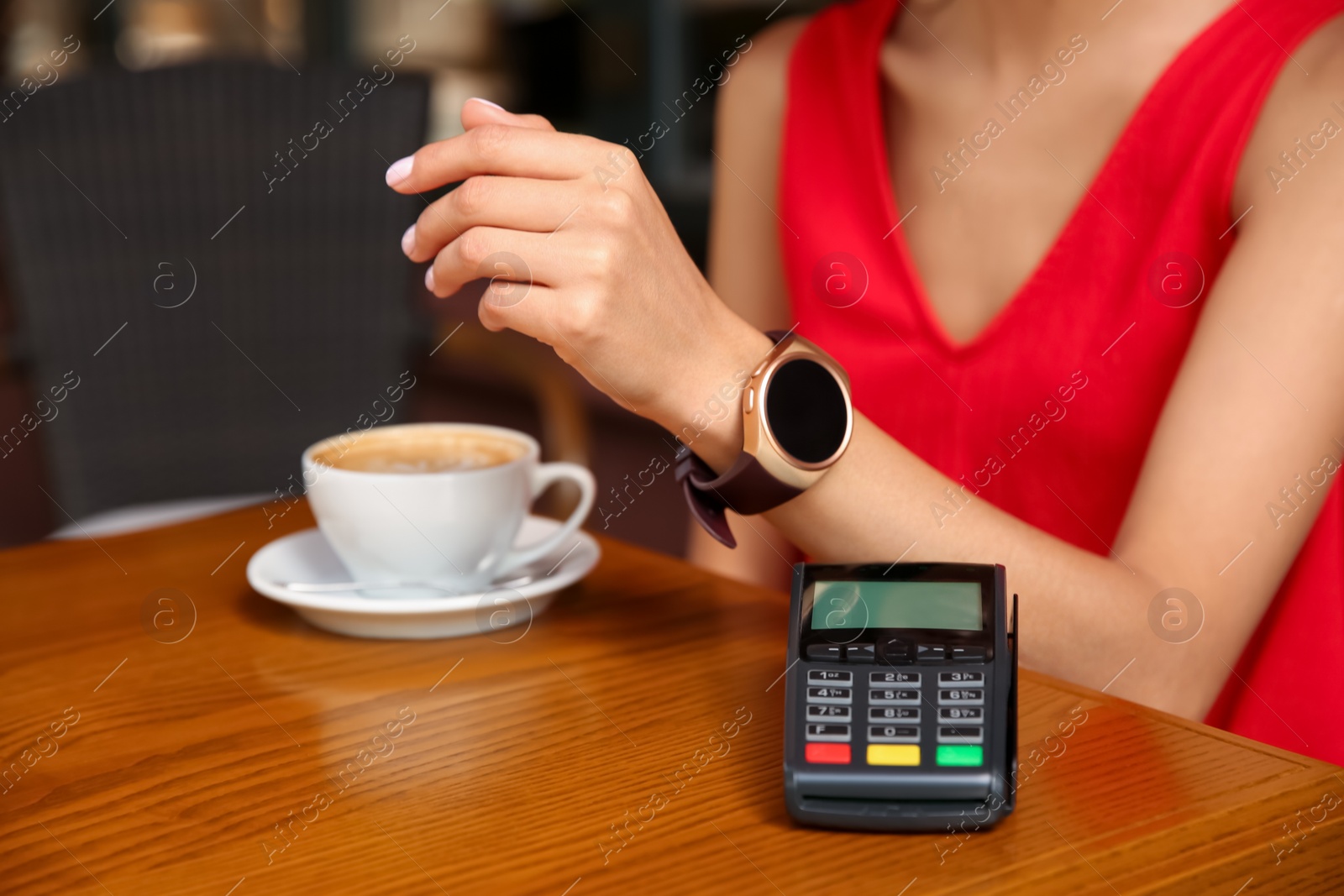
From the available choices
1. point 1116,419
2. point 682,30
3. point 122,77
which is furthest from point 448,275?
point 682,30

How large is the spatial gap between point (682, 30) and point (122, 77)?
1.84m

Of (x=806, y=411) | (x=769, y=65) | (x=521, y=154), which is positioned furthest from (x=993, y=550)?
(x=769, y=65)

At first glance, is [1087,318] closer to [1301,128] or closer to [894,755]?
[1301,128]

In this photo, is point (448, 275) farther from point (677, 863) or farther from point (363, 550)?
point (677, 863)

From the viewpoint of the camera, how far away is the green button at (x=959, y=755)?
0.50 m

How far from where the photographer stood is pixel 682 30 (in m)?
3.22

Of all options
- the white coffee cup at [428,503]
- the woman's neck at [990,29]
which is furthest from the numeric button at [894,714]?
the woman's neck at [990,29]

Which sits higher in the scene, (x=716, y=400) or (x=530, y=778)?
(x=716, y=400)

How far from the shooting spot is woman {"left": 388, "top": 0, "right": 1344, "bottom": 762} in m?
0.70

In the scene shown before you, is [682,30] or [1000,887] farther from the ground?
[682,30]

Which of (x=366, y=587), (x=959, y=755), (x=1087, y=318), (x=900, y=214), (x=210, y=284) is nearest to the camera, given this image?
(x=959, y=755)

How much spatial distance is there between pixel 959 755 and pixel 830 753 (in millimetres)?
51

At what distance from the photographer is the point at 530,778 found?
550 millimetres

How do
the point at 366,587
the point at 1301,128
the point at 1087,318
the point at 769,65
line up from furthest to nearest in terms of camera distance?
the point at 769,65 < the point at 1087,318 < the point at 1301,128 < the point at 366,587
